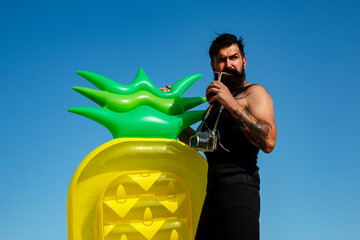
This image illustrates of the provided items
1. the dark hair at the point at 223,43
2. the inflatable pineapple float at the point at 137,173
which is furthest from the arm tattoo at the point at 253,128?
the inflatable pineapple float at the point at 137,173

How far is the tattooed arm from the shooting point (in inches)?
70.5

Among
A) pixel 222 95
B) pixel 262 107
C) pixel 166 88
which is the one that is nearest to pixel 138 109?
pixel 166 88

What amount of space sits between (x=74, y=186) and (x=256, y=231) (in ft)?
3.75

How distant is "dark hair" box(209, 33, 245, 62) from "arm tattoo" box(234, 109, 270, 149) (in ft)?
1.79

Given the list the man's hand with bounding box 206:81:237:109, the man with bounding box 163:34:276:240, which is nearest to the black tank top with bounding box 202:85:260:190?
the man with bounding box 163:34:276:240

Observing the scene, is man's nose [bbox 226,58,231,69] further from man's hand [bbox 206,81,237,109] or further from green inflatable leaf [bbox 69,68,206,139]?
green inflatable leaf [bbox 69,68,206,139]

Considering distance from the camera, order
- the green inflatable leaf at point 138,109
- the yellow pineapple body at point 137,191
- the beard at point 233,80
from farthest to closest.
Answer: the green inflatable leaf at point 138,109 < the yellow pineapple body at point 137,191 < the beard at point 233,80

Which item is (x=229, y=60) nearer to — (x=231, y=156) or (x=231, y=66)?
(x=231, y=66)

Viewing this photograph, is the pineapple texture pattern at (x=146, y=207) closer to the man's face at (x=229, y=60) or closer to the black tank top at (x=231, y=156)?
the black tank top at (x=231, y=156)

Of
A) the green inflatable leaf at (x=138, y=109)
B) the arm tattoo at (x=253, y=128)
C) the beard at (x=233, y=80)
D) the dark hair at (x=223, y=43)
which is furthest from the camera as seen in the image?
the green inflatable leaf at (x=138, y=109)

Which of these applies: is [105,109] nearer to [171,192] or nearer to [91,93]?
[91,93]

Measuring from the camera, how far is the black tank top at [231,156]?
6.09 ft

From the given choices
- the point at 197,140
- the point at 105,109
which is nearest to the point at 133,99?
the point at 105,109

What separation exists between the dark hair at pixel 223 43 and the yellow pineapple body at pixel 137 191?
686mm
